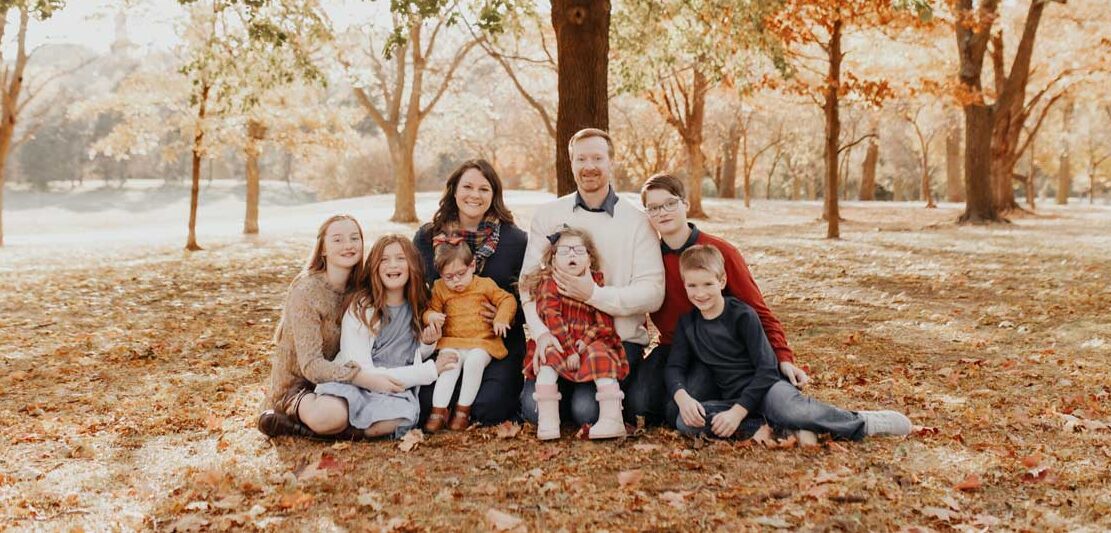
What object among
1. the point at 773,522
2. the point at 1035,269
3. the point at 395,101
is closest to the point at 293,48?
the point at 773,522

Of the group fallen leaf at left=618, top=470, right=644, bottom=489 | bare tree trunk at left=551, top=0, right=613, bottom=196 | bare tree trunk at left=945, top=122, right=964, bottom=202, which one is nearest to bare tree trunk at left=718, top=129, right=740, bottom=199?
bare tree trunk at left=945, top=122, right=964, bottom=202

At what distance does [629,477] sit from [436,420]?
1.37m

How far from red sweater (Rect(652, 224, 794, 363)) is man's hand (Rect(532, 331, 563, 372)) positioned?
2.37 ft

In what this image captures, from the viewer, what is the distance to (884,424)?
4.25 m

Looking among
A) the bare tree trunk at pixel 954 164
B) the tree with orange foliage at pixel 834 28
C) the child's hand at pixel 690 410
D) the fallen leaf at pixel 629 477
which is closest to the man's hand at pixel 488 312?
the child's hand at pixel 690 410

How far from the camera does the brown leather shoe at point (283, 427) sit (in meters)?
4.48

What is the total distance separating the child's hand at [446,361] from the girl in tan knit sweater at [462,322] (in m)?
0.01

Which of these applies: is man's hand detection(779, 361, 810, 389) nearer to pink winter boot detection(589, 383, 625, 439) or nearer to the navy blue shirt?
the navy blue shirt

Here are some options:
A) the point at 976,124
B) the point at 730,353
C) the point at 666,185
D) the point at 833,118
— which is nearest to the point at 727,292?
the point at 730,353

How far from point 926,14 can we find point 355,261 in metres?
5.46

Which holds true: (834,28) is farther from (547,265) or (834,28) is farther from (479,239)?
(547,265)

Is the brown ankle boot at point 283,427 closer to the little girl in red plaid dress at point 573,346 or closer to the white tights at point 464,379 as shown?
the white tights at point 464,379

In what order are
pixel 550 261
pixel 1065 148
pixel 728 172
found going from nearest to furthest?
pixel 550 261 < pixel 1065 148 < pixel 728 172

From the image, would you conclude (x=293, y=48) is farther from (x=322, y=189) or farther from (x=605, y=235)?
(x=322, y=189)
